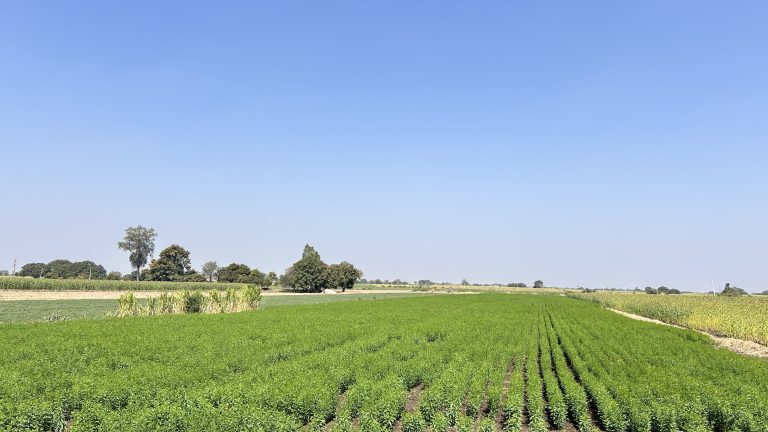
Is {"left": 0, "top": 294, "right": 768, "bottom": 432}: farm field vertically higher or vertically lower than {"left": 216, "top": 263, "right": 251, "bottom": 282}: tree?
lower

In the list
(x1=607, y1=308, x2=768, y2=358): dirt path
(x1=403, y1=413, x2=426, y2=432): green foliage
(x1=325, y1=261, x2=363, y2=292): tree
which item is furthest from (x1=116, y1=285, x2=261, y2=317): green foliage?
(x1=325, y1=261, x2=363, y2=292): tree

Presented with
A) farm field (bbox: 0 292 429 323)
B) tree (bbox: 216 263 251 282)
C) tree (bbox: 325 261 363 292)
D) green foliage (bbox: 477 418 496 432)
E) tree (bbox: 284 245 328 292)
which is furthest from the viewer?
tree (bbox: 216 263 251 282)

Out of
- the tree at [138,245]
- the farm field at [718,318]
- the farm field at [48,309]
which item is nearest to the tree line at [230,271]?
the tree at [138,245]

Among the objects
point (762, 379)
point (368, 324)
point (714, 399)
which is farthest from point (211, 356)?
point (762, 379)

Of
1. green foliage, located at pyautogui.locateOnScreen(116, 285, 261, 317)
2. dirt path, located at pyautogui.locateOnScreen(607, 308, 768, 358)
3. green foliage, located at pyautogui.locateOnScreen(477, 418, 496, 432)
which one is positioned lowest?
dirt path, located at pyautogui.locateOnScreen(607, 308, 768, 358)

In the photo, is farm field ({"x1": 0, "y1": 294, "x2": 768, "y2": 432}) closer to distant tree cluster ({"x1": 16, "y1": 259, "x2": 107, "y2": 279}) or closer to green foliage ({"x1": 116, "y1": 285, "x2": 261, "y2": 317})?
green foliage ({"x1": 116, "y1": 285, "x2": 261, "y2": 317})

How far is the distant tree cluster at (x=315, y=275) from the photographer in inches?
5084

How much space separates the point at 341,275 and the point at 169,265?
55.1 meters

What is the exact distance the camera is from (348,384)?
1520 cm

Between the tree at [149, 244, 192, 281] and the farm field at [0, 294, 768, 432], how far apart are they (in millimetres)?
124916

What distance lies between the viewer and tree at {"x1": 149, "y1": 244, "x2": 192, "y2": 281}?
457 feet

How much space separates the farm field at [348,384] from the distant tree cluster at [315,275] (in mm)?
104289

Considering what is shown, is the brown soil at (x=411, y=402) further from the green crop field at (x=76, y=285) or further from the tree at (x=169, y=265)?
the tree at (x=169, y=265)

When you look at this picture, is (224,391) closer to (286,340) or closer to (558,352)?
(286,340)
